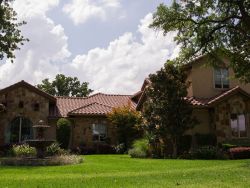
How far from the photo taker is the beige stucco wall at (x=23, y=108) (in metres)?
33.9

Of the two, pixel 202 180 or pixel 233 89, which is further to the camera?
pixel 233 89

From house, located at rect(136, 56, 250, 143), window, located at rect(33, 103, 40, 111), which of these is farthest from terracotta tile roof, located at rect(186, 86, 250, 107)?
window, located at rect(33, 103, 40, 111)

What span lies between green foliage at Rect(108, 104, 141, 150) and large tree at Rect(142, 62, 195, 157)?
268 inches

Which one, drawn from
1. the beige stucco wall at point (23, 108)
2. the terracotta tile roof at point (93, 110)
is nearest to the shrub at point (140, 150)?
the terracotta tile roof at point (93, 110)

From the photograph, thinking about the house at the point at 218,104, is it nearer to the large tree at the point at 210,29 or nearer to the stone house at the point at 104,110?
the stone house at the point at 104,110

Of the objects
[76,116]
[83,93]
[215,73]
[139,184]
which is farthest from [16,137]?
[83,93]

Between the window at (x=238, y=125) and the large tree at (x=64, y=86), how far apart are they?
1787 inches

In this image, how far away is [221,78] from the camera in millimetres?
32406

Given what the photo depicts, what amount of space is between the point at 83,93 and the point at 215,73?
44002 millimetres

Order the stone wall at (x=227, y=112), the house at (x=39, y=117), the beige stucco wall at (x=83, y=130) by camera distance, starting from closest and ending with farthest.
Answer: the stone wall at (x=227, y=112), the house at (x=39, y=117), the beige stucco wall at (x=83, y=130)

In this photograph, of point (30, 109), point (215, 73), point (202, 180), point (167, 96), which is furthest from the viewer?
point (30, 109)

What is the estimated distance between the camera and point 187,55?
2356 cm

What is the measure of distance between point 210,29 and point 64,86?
52.4 m

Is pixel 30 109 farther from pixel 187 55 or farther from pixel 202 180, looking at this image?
pixel 202 180
